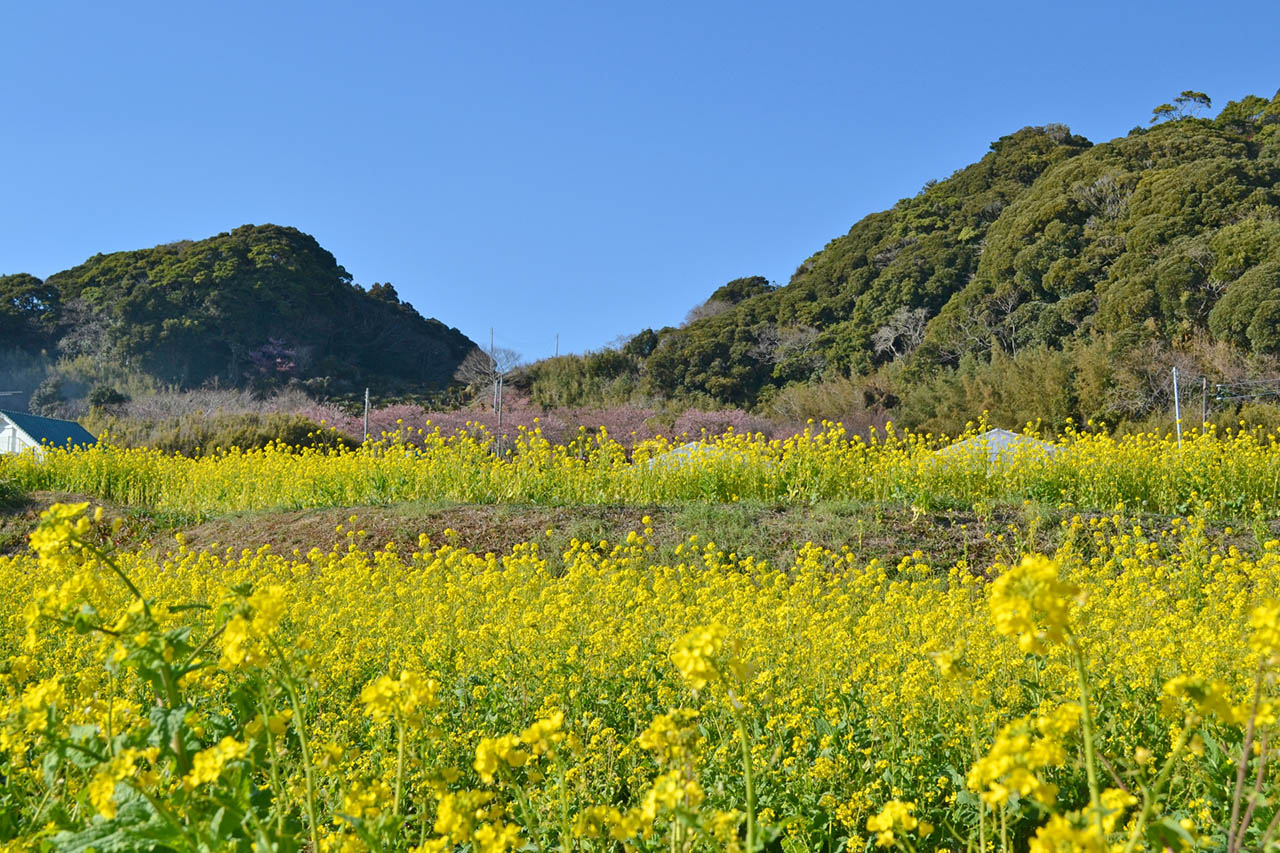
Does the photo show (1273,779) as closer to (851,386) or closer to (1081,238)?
(851,386)

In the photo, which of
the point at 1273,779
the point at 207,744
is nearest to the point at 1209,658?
the point at 1273,779

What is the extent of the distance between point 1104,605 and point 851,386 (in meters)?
18.5

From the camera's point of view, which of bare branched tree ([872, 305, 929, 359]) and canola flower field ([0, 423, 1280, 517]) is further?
bare branched tree ([872, 305, 929, 359])

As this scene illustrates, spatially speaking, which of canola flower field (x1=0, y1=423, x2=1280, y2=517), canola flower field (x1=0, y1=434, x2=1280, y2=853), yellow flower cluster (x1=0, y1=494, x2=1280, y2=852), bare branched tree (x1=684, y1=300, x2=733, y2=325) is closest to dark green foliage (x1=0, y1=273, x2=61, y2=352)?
bare branched tree (x1=684, y1=300, x2=733, y2=325)

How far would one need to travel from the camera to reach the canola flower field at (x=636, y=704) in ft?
4.65

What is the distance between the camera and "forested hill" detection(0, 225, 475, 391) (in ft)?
106

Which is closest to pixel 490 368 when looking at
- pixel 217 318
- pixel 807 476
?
pixel 217 318

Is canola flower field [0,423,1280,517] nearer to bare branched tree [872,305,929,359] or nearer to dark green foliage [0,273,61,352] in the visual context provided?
bare branched tree [872,305,929,359]

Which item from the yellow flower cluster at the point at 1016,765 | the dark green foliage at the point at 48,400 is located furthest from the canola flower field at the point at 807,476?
the dark green foliage at the point at 48,400

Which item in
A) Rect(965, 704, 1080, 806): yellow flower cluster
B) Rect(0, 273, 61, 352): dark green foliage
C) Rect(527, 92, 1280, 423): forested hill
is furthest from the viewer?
Rect(0, 273, 61, 352): dark green foliage

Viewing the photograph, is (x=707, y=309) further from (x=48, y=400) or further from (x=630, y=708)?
(x=630, y=708)

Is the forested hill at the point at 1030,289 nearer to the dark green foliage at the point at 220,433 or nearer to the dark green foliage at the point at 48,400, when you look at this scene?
the dark green foliage at the point at 220,433

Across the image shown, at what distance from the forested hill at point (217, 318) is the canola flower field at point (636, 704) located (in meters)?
28.6

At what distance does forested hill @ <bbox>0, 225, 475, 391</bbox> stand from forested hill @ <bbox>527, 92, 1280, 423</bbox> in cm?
1217
